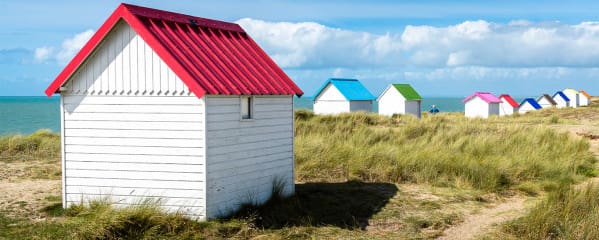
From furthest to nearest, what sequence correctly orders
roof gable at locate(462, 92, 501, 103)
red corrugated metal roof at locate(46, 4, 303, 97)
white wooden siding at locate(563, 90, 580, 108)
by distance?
1. white wooden siding at locate(563, 90, 580, 108)
2. roof gable at locate(462, 92, 501, 103)
3. red corrugated metal roof at locate(46, 4, 303, 97)

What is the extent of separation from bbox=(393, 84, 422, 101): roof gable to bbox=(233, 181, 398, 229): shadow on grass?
26.5 metres

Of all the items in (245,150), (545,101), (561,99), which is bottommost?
(245,150)

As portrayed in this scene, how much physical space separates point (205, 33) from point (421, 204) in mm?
5143

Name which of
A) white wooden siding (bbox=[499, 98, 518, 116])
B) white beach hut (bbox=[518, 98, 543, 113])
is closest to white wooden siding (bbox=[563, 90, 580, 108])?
white beach hut (bbox=[518, 98, 543, 113])

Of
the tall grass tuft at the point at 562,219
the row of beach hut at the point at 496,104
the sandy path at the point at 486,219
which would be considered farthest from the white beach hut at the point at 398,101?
the tall grass tuft at the point at 562,219

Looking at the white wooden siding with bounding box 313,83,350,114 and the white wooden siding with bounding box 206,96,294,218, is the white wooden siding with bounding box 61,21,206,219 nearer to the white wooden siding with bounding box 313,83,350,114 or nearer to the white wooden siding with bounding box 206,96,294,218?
the white wooden siding with bounding box 206,96,294,218

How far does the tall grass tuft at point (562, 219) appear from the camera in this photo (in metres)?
9.27

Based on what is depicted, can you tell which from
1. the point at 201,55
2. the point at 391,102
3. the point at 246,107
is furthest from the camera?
the point at 391,102

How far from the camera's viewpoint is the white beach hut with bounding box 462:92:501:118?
47969 mm

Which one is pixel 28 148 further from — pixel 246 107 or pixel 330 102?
pixel 330 102

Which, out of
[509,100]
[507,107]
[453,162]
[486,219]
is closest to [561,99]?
[509,100]

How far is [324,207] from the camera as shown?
11.5m

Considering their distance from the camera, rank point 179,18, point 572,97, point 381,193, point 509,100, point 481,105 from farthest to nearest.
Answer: point 572,97, point 509,100, point 481,105, point 381,193, point 179,18

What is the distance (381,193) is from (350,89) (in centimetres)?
2389
